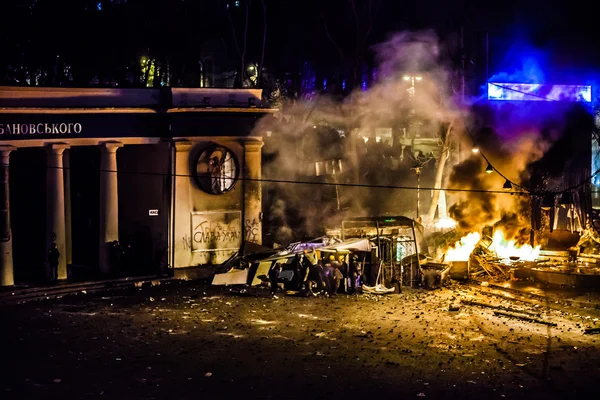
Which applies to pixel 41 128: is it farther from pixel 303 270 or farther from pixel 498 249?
pixel 498 249

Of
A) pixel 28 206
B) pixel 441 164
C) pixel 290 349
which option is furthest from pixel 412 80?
pixel 290 349

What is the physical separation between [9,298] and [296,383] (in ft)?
34.8

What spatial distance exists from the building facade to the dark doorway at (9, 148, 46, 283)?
0.24 ft

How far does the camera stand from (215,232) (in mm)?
24922

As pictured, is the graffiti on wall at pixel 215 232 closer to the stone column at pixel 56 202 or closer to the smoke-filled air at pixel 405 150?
the smoke-filled air at pixel 405 150

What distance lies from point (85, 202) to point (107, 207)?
204 inches

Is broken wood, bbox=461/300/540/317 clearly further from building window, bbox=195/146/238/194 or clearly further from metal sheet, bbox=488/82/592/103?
metal sheet, bbox=488/82/592/103

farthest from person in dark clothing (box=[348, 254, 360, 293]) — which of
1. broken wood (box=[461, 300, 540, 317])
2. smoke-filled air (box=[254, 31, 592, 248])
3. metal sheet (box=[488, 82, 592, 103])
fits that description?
metal sheet (box=[488, 82, 592, 103])

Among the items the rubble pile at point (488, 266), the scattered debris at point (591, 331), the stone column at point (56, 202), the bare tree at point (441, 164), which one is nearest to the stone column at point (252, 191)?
the stone column at point (56, 202)

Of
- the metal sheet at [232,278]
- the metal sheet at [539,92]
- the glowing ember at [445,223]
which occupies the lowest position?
the metal sheet at [232,278]

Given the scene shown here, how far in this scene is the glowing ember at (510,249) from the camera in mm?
26219

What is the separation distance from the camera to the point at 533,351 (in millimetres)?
14883

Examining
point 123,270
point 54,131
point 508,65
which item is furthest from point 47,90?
point 508,65

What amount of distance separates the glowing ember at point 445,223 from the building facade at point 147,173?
35.4 feet
